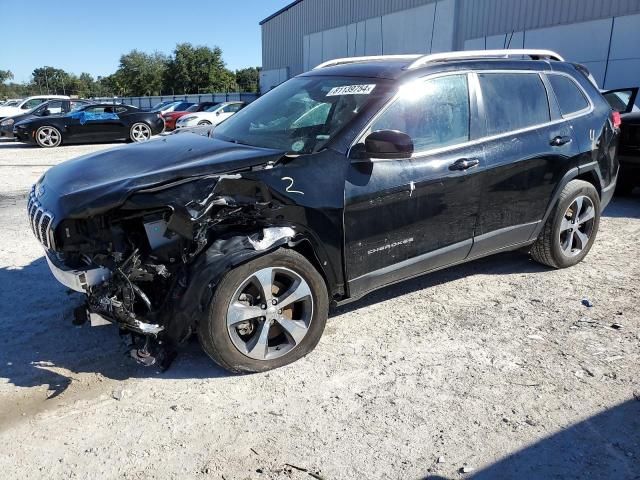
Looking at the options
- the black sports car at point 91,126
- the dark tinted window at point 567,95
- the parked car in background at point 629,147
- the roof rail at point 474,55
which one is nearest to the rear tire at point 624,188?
the parked car in background at point 629,147

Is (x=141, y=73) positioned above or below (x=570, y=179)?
above

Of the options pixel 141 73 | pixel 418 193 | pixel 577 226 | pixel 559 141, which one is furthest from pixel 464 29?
pixel 141 73

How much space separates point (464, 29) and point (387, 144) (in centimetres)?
2126

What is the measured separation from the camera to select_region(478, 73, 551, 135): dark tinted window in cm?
416

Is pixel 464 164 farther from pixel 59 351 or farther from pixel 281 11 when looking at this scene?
pixel 281 11

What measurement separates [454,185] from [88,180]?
244cm

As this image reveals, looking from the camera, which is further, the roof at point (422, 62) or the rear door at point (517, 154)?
the rear door at point (517, 154)

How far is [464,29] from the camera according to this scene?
22125mm

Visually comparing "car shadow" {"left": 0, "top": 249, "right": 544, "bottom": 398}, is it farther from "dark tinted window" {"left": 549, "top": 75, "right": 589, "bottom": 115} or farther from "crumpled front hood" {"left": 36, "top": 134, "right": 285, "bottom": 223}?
"dark tinted window" {"left": 549, "top": 75, "right": 589, "bottom": 115}

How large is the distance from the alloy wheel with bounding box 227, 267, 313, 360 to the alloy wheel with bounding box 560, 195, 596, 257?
9.10ft

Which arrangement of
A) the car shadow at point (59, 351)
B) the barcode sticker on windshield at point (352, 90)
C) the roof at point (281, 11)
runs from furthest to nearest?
the roof at point (281, 11) < the barcode sticker on windshield at point (352, 90) < the car shadow at point (59, 351)

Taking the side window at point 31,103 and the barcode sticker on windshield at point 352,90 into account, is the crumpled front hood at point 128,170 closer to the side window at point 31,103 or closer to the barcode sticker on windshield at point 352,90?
the barcode sticker on windshield at point 352,90

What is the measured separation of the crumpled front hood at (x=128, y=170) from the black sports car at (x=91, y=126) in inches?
509

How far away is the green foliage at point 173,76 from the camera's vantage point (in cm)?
7150
